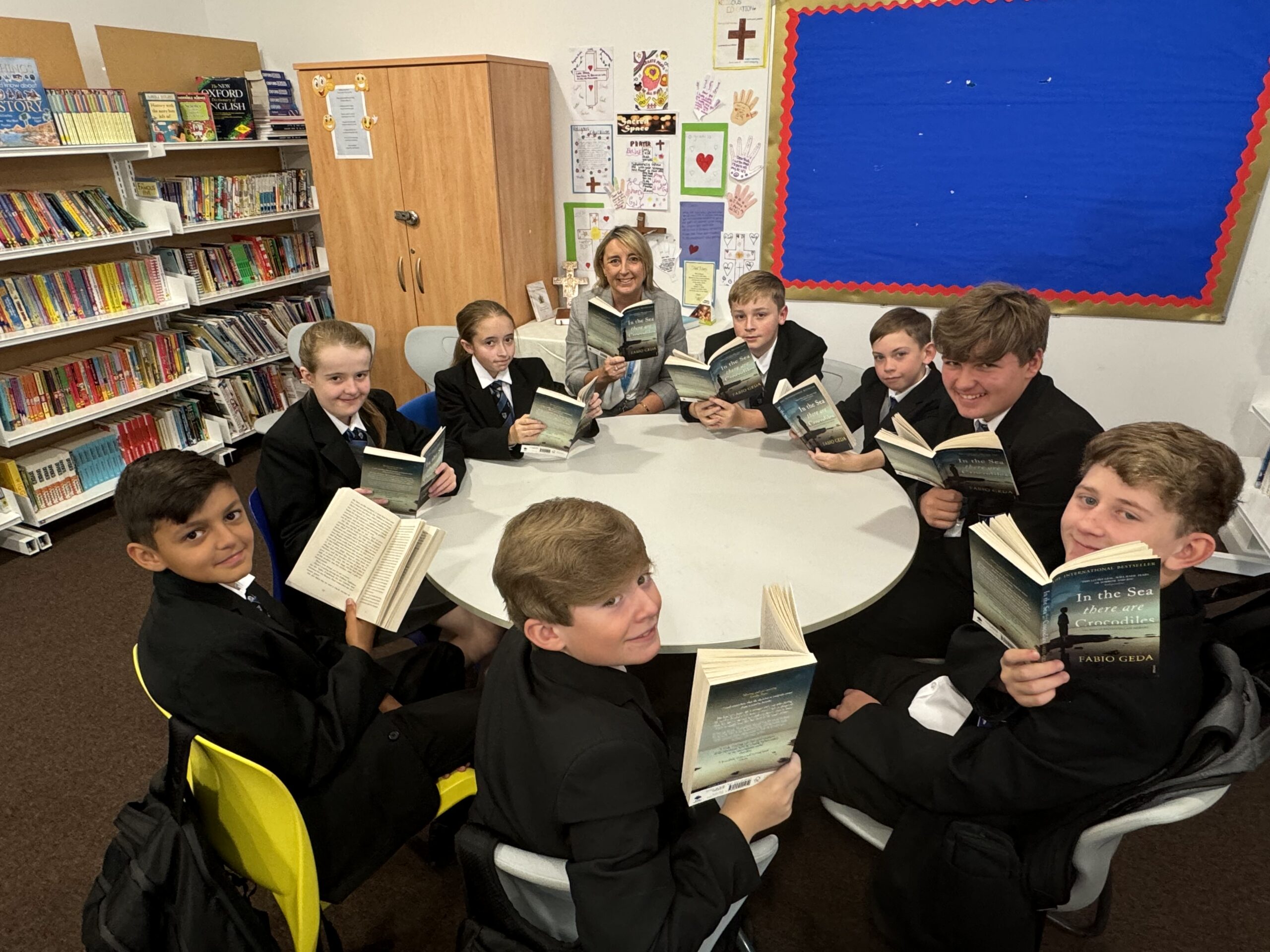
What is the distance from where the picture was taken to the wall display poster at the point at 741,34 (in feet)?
11.3

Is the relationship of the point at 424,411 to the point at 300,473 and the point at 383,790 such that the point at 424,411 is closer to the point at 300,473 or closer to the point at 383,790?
the point at 300,473

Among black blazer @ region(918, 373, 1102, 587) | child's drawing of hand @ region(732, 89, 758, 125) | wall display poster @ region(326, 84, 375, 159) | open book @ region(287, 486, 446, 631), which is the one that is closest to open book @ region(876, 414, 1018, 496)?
black blazer @ region(918, 373, 1102, 587)

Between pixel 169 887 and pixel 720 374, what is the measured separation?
71.8 inches

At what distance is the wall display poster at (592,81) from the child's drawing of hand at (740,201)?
77 cm

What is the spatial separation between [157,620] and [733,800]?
1042 millimetres

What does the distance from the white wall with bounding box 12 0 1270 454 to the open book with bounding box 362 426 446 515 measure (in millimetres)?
2468

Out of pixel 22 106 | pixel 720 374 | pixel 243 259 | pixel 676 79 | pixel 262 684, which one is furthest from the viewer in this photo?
pixel 243 259

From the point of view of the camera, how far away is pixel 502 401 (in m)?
2.55

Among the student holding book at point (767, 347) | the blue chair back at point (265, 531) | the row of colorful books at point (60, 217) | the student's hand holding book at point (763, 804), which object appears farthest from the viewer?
the row of colorful books at point (60, 217)

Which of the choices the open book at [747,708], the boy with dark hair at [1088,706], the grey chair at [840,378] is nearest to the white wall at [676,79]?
the grey chair at [840,378]

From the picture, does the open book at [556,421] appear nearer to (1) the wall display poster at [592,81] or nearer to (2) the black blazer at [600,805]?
(2) the black blazer at [600,805]

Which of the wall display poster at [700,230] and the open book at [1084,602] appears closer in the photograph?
the open book at [1084,602]

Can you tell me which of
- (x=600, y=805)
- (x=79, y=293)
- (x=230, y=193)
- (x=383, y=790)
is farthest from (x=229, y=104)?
(x=600, y=805)

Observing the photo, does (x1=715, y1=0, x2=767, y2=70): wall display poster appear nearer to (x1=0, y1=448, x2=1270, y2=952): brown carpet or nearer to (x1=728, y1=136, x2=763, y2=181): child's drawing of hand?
(x1=728, y1=136, x2=763, y2=181): child's drawing of hand
